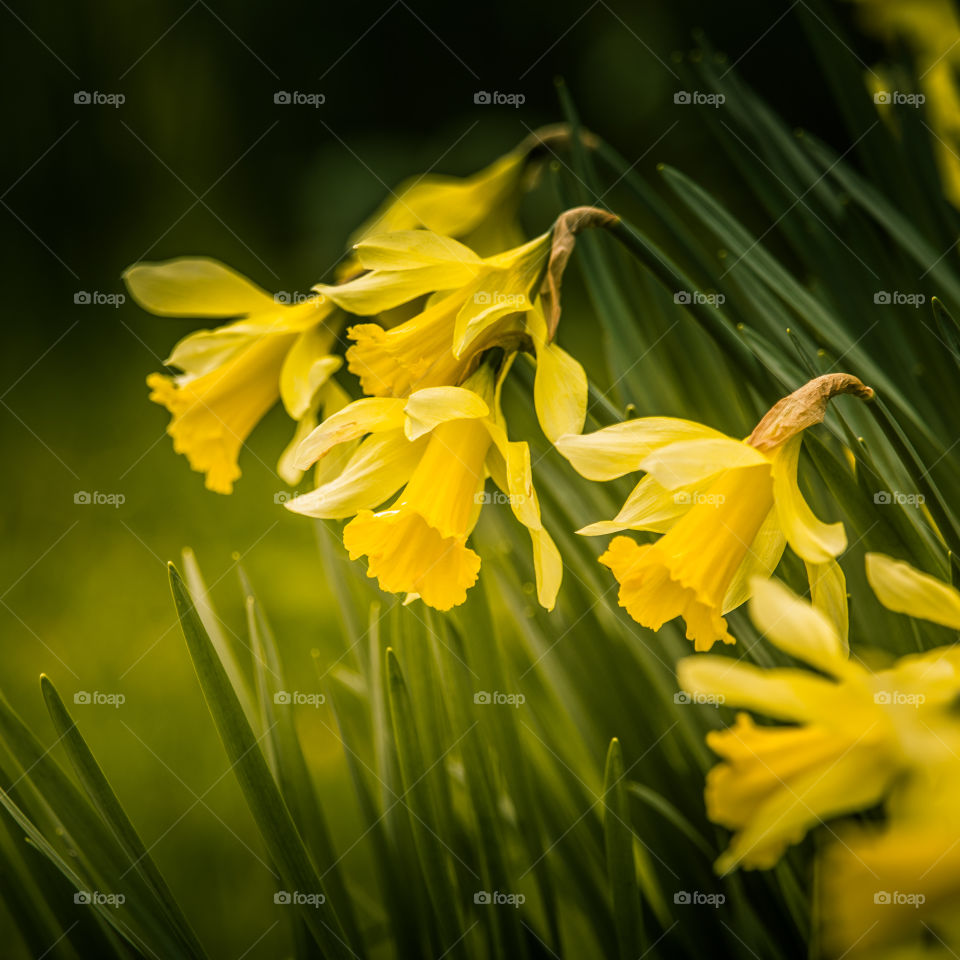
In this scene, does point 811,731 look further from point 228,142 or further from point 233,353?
point 228,142

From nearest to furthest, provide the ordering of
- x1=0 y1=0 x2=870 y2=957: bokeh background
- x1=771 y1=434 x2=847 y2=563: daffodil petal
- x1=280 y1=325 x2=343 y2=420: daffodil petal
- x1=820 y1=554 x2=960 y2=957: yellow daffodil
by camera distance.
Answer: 1. x1=820 y1=554 x2=960 y2=957: yellow daffodil
2. x1=771 y1=434 x2=847 y2=563: daffodil petal
3. x1=280 y1=325 x2=343 y2=420: daffodil petal
4. x1=0 y1=0 x2=870 y2=957: bokeh background

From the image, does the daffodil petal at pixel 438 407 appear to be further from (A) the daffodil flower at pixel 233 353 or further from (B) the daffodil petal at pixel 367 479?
(A) the daffodil flower at pixel 233 353

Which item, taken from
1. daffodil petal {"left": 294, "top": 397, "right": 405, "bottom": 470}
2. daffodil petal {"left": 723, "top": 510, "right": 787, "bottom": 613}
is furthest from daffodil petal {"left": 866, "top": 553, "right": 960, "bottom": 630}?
daffodil petal {"left": 294, "top": 397, "right": 405, "bottom": 470}

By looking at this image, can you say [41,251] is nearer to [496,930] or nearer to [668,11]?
[668,11]

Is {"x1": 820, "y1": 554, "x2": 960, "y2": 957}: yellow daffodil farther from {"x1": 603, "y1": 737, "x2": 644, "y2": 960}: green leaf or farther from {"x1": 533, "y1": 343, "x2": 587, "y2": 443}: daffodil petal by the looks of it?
{"x1": 533, "y1": 343, "x2": 587, "y2": 443}: daffodil petal

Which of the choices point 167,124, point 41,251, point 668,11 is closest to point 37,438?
point 41,251

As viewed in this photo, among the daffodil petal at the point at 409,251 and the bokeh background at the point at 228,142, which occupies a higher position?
the bokeh background at the point at 228,142

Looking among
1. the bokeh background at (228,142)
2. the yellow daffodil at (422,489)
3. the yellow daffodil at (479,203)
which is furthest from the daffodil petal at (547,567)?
the bokeh background at (228,142)
